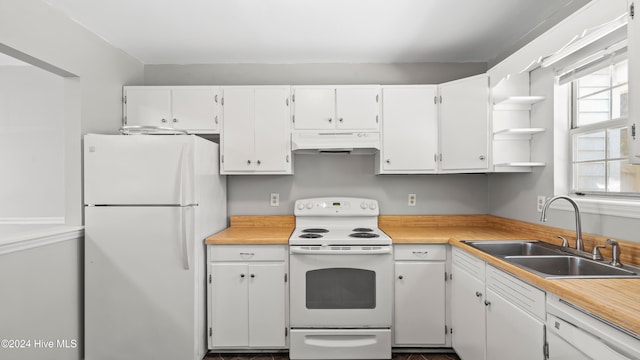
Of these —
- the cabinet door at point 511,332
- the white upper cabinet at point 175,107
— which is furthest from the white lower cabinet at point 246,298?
the cabinet door at point 511,332

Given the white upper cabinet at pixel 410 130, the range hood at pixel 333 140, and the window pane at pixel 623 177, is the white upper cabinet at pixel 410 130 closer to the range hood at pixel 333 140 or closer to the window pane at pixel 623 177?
the range hood at pixel 333 140

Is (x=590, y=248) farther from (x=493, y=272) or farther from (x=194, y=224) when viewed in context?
(x=194, y=224)

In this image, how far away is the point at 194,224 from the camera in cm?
219

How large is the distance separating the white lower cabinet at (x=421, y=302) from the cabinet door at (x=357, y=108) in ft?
3.95

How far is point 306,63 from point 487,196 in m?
2.22

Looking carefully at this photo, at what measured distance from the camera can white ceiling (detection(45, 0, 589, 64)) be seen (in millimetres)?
2064

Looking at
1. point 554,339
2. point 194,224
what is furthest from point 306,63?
point 554,339

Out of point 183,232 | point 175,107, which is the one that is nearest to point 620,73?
point 183,232

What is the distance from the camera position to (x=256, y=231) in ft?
9.00

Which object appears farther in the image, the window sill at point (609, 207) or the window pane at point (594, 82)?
the window pane at point (594, 82)

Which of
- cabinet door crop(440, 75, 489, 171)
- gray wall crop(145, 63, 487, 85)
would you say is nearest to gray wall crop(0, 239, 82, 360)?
gray wall crop(145, 63, 487, 85)

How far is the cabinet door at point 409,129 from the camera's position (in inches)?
107

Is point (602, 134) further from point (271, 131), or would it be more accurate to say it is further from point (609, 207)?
point (271, 131)

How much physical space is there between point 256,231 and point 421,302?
1.49 m
